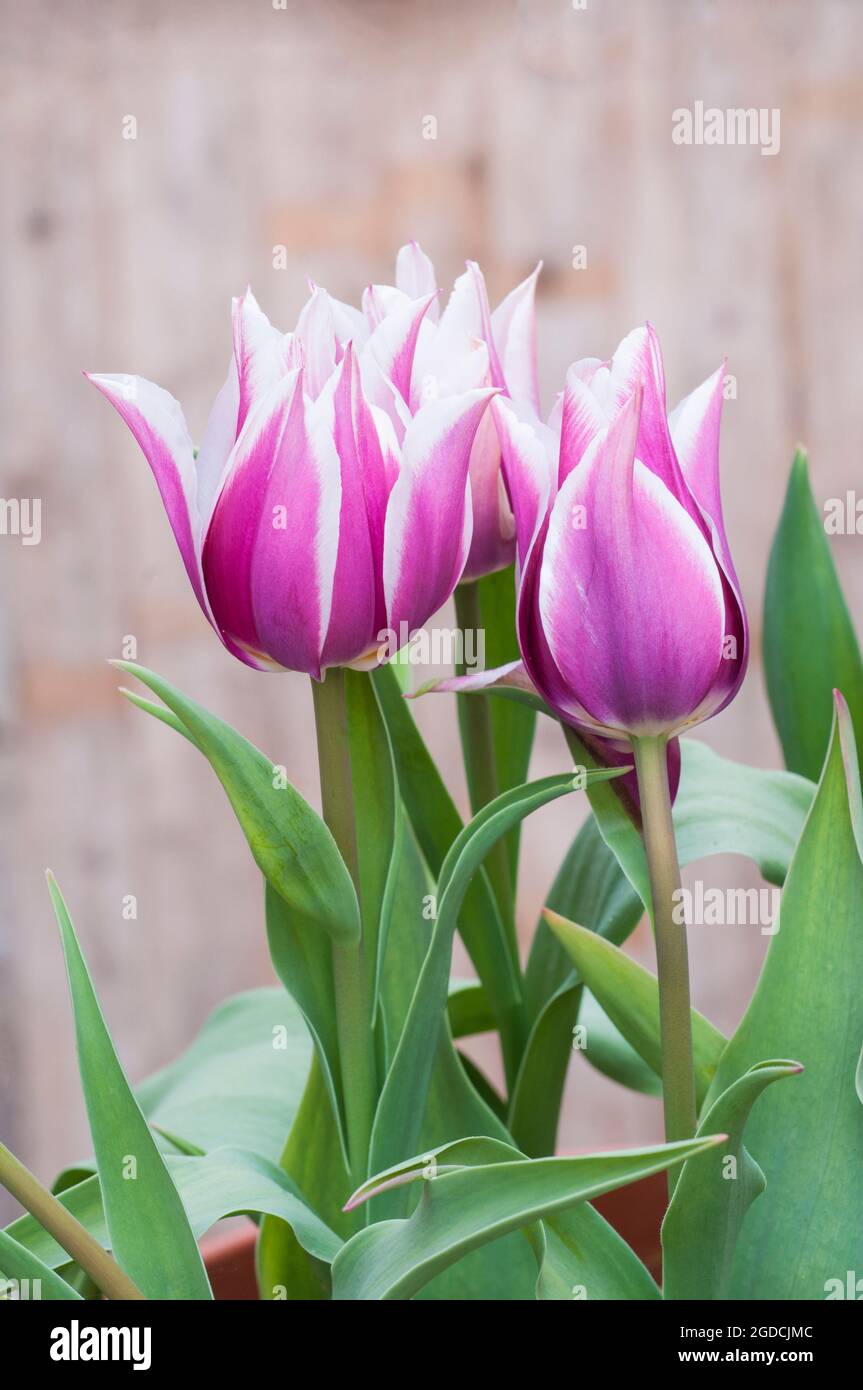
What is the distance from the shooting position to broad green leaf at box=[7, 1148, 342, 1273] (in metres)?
0.31

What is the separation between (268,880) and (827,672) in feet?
0.79

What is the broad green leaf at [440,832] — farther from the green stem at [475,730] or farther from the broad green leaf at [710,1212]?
the broad green leaf at [710,1212]

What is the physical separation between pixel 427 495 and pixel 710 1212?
0.54 ft

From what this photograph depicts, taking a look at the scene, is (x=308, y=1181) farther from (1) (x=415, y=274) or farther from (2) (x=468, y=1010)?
(1) (x=415, y=274)

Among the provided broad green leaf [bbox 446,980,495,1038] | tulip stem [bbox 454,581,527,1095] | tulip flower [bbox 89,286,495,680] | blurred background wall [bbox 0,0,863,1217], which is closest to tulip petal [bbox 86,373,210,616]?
tulip flower [bbox 89,286,495,680]

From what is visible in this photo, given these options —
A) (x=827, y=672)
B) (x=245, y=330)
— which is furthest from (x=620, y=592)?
(x=827, y=672)

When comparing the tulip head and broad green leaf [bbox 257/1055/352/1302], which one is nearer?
the tulip head

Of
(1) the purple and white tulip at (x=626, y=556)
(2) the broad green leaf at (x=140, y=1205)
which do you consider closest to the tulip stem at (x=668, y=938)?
(1) the purple and white tulip at (x=626, y=556)

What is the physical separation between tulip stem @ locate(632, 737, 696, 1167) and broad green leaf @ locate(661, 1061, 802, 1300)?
0.01m

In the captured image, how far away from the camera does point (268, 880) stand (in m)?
0.31

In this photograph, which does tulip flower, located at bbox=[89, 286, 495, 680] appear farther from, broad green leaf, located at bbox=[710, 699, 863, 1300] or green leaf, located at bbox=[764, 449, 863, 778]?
green leaf, located at bbox=[764, 449, 863, 778]

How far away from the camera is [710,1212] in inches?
11.4

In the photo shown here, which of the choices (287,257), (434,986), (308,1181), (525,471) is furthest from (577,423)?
(287,257)
